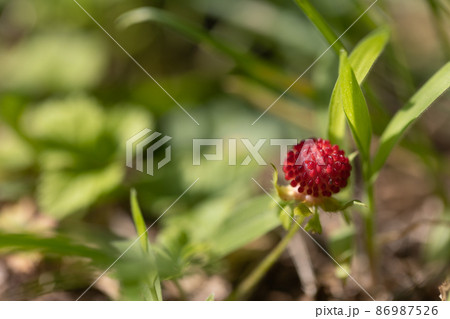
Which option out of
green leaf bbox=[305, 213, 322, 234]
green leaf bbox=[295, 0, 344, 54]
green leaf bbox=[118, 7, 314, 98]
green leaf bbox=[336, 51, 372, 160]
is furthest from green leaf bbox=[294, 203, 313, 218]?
green leaf bbox=[118, 7, 314, 98]

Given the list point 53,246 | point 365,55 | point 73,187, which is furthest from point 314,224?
point 73,187

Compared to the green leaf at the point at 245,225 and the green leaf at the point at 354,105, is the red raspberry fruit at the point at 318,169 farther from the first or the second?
the green leaf at the point at 245,225

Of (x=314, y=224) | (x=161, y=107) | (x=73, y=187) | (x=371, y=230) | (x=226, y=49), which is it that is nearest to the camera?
(x=314, y=224)

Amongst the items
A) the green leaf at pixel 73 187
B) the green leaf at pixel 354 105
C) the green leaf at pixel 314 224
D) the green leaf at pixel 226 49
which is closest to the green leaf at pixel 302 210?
the green leaf at pixel 314 224

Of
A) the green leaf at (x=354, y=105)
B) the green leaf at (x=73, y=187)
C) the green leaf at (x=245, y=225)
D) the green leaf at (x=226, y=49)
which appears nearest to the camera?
the green leaf at (x=354, y=105)

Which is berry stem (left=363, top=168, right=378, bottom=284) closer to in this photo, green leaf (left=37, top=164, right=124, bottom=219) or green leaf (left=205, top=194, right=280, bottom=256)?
green leaf (left=205, top=194, right=280, bottom=256)

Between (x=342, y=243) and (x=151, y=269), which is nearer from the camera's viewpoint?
(x=151, y=269)

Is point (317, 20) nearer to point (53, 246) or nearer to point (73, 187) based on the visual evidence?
point (53, 246)

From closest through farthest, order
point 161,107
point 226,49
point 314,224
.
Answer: point 314,224 < point 226,49 < point 161,107
